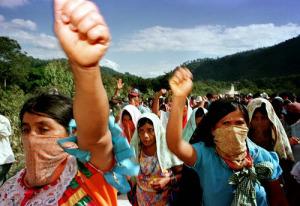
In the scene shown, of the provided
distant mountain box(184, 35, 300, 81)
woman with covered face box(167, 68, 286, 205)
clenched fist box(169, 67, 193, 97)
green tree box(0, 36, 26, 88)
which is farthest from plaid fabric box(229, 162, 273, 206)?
distant mountain box(184, 35, 300, 81)

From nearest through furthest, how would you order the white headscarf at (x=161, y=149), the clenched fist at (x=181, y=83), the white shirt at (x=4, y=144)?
the clenched fist at (x=181, y=83)
the white headscarf at (x=161, y=149)
the white shirt at (x=4, y=144)

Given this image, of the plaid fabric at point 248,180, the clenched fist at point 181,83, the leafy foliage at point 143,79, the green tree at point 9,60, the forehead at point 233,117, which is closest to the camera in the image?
the clenched fist at point 181,83

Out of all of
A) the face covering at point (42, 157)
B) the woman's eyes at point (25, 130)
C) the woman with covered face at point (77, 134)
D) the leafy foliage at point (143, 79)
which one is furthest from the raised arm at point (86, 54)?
the leafy foliage at point (143, 79)

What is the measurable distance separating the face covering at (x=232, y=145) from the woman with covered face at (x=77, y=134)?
1.33 metres

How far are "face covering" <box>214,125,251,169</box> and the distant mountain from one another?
289 feet

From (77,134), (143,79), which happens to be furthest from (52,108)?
(143,79)

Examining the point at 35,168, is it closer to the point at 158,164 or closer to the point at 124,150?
the point at 124,150

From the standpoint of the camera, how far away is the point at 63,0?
106 centimetres

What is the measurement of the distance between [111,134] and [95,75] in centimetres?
35

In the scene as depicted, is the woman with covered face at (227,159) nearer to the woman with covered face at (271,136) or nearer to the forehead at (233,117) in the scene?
the forehead at (233,117)

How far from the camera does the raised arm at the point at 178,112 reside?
2425 millimetres

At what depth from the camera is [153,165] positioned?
12.8 ft

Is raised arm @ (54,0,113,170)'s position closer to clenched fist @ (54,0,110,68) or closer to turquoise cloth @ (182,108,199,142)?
clenched fist @ (54,0,110,68)

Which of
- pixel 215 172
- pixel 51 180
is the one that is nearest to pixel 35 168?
pixel 51 180
